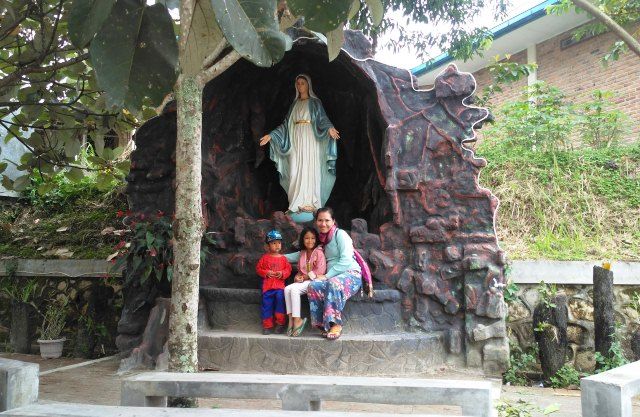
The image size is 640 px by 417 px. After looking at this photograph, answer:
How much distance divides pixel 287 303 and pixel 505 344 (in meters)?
2.05

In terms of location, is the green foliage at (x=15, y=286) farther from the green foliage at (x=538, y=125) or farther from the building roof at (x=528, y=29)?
the building roof at (x=528, y=29)

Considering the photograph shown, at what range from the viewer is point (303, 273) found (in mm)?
5422

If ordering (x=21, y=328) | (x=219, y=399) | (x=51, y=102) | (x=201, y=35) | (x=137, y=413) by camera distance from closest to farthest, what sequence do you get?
(x=201, y=35), (x=137, y=413), (x=219, y=399), (x=51, y=102), (x=21, y=328)

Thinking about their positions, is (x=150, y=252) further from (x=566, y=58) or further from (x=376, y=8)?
(x=566, y=58)

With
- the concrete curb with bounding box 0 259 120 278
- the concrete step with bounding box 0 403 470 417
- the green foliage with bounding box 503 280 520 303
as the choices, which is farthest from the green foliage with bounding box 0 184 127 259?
the concrete step with bounding box 0 403 470 417

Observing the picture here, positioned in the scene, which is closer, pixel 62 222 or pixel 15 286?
pixel 15 286

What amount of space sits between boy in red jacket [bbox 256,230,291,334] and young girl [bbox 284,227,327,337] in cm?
12

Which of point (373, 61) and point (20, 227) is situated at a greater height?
point (373, 61)

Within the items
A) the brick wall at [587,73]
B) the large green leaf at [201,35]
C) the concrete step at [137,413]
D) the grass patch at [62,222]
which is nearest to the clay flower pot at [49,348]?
the grass patch at [62,222]

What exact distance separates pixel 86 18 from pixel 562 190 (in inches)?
276

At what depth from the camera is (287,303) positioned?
206 inches

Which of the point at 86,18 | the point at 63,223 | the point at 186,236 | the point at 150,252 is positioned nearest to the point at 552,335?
the point at 186,236

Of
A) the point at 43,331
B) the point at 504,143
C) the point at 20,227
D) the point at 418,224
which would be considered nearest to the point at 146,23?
the point at 418,224

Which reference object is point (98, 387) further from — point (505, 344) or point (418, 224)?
point (505, 344)
